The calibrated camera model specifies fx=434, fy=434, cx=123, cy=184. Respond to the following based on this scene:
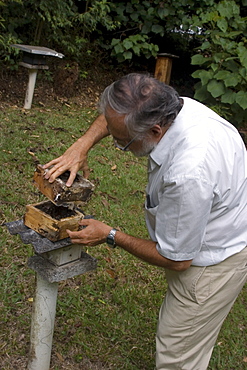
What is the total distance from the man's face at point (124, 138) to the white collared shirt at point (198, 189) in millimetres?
44

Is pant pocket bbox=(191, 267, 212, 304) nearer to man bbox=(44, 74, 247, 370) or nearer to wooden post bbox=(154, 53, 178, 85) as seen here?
man bbox=(44, 74, 247, 370)

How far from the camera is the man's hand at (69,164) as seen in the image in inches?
88.6

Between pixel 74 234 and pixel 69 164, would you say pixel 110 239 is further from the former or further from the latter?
pixel 69 164

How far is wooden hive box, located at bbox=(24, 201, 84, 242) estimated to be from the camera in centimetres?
218

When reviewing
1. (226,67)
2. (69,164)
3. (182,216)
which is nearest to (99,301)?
(69,164)

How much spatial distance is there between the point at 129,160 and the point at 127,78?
4.11 meters

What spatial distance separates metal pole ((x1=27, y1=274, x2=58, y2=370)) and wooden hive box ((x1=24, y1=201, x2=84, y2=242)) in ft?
1.06

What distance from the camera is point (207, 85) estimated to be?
7.16m

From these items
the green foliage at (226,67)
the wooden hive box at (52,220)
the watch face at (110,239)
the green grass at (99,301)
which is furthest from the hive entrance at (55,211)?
the green foliage at (226,67)

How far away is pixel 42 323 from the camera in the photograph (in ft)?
8.41

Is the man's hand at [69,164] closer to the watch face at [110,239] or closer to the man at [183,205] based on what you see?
the man at [183,205]

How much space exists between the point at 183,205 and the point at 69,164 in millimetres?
784

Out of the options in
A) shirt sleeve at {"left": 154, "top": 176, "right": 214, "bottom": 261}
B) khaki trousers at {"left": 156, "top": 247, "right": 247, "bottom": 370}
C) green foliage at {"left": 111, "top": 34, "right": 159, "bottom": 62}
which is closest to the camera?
shirt sleeve at {"left": 154, "top": 176, "right": 214, "bottom": 261}

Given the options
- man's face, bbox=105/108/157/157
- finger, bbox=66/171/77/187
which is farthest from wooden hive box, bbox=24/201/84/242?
man's face, bbox=105/108/157/157
